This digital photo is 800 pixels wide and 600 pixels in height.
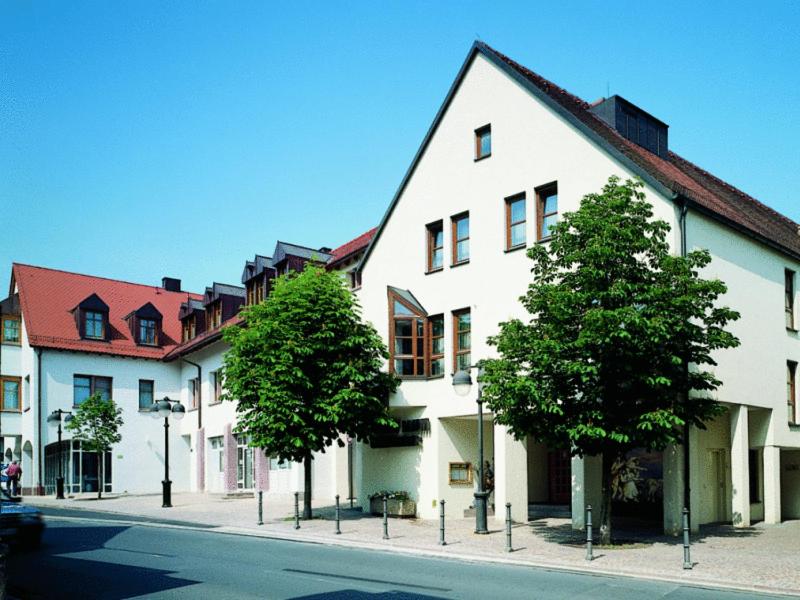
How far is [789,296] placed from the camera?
2694cm

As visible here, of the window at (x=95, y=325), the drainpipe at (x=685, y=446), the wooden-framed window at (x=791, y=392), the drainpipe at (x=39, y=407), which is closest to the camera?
the drainpipe at (x=685, y=446)

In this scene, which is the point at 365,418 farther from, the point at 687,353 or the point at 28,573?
the point at 28,573

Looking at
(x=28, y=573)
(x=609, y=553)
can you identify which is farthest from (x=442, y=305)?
(x=28, y=573)

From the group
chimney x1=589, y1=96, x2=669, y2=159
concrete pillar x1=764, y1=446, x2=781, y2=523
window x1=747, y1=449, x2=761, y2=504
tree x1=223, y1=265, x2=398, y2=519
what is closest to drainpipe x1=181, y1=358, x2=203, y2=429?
tree x1=223, y1=265, x2=398, y2=519

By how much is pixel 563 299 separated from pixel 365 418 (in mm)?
9476

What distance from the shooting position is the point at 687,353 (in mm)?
18219

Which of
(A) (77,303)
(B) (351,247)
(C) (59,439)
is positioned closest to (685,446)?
(B) (351,247)

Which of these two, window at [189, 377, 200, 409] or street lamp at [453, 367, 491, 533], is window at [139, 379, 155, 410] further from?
street lamp at [453, 367, 491, 533]

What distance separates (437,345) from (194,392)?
2386 cm

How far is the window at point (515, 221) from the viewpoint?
24.7 m

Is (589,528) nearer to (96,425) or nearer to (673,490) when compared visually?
(673,490)

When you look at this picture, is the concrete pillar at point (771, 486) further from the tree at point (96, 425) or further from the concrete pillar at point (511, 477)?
the tree at point (96, 425)

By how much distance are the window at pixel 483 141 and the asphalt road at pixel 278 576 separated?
12.2 metres

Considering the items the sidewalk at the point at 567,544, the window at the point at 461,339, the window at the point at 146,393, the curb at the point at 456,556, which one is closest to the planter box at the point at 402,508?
the sidewalk at the point at 567,544
